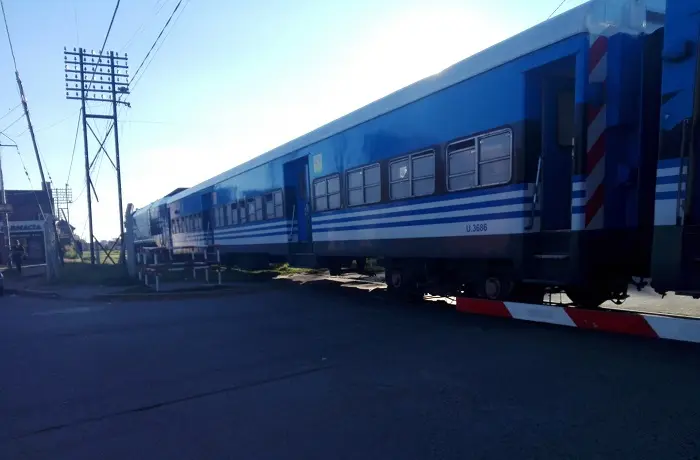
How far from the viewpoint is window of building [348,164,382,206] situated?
1016 cm

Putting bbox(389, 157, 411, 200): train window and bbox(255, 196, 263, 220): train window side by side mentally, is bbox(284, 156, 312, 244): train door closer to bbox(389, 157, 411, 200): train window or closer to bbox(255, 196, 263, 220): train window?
bbox(255, 196, 263, 220): train window

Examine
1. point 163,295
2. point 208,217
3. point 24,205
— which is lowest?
point 163,295

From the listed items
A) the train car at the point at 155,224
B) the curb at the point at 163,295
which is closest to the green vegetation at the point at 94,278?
the curb at the point at 163,295

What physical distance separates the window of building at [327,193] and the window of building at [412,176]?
7.46ft

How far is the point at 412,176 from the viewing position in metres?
9.09

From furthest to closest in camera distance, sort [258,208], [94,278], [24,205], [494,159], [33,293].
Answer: [24,205] → [94,278] → [258,208] → [33,293] → [494,159]

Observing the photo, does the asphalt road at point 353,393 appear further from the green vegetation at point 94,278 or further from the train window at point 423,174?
the green vegetation at point 94,278

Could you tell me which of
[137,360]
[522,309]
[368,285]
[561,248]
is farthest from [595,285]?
[368,285]

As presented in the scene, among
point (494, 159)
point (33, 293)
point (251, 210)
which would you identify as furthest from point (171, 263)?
point (494, 159)

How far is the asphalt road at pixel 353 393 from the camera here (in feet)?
11.8

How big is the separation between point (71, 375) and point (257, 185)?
10.9 m

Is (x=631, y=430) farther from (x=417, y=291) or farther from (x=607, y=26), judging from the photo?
(x=417, y=291)

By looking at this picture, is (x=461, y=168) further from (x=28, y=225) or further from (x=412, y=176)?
(x=28, y=225)

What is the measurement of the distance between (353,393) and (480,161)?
170 inches
